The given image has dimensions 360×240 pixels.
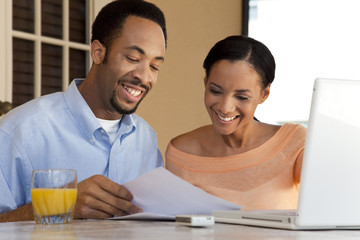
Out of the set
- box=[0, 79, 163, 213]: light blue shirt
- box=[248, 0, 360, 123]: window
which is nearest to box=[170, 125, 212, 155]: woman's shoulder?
box=[0, 79, 163, 213]: light blue shirt

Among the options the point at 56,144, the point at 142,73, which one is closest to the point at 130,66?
the point at 142,73

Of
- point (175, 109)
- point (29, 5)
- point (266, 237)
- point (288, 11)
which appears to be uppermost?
point (288, 11)

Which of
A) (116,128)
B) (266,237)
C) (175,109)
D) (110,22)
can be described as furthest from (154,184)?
(175,109)

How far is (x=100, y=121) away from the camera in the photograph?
204 centimetres

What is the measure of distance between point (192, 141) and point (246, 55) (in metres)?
0.41

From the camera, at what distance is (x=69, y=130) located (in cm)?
192

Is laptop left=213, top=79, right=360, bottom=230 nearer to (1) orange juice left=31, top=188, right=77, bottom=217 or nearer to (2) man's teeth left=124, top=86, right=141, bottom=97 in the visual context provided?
(1) orange juice left=31, top=188, right=77, bottom=217

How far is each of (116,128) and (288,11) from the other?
115 inches

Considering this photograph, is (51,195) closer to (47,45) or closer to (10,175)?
(10,175)

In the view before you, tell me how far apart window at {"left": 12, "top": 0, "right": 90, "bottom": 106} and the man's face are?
1213 mm

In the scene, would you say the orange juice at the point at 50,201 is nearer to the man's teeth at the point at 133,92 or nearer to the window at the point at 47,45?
the man's teeth at the point at 133,92

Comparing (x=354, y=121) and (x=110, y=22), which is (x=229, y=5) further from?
(x=354, y=121)

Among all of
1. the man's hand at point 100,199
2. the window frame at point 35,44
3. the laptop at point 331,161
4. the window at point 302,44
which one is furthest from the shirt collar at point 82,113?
the window at point 302,44

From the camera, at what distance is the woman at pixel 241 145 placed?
228 cm
